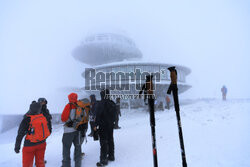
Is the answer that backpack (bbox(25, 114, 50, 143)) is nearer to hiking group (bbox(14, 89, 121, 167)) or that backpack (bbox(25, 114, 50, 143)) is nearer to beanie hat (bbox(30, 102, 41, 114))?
hiking group (bbox(14, 89, 121, 167))

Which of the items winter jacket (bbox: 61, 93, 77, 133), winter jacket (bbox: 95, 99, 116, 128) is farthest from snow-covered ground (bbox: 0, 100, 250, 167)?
winter jacket (bbox: 61, 93, 77, 133)

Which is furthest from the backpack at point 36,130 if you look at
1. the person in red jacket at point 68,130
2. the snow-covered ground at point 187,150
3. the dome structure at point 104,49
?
the dome structure at point 104,49

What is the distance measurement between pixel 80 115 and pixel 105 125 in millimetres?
713

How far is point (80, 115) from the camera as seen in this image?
3.14 meters

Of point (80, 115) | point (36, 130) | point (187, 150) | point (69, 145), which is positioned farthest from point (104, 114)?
point (187, 150)

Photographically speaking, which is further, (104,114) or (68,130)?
(104,114)

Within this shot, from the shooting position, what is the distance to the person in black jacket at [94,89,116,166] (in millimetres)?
3401

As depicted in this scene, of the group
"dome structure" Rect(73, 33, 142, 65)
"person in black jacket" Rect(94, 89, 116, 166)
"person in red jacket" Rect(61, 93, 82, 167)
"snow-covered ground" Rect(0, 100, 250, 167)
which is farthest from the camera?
"dome structure" Rect(73, 33, 142, 65)

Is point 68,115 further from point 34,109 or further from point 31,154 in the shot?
point 31,154

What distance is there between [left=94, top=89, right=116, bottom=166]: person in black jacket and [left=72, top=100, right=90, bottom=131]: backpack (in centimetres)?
31

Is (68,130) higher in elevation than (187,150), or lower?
higher

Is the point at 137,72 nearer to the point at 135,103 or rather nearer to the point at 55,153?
the point at 135,103

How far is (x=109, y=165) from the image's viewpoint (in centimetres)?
344

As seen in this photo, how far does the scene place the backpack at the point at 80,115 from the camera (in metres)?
3.11
